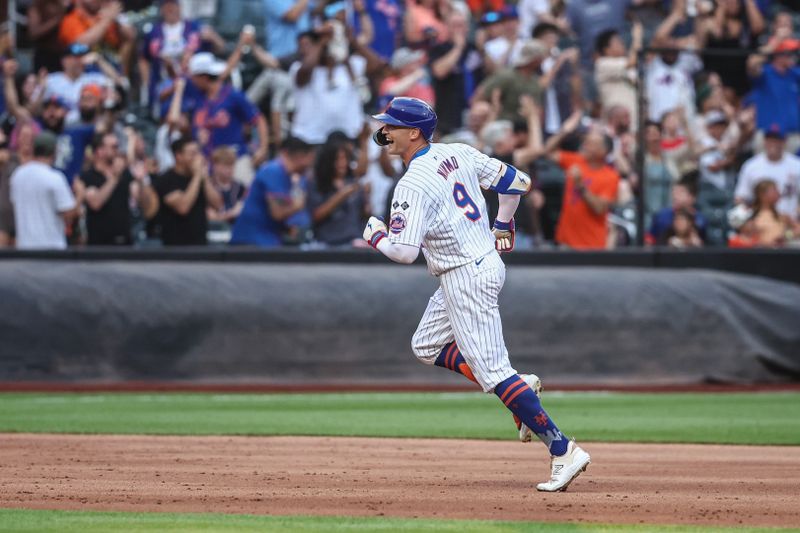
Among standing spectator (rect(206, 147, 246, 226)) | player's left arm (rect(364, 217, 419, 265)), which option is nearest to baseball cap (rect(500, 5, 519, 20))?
standing spectator (rect(206, 147, 246, 226))

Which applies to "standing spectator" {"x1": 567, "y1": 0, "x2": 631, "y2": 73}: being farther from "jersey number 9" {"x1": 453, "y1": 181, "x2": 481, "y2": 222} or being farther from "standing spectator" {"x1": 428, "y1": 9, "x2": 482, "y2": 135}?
"jersey number 9" {"x1": 453, "y1": 181, "x2": 481, "y2": 222}

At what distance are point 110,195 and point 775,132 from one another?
7.41 m

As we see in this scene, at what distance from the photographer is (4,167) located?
573 inches

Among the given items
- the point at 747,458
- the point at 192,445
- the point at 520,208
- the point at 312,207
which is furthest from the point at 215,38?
the point at 747,458

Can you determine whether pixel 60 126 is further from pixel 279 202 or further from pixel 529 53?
pixel 529 53

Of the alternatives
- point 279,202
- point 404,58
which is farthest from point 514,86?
point 279,202

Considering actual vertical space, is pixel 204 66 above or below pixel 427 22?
below

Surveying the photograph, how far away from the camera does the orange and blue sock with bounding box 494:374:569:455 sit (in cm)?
700

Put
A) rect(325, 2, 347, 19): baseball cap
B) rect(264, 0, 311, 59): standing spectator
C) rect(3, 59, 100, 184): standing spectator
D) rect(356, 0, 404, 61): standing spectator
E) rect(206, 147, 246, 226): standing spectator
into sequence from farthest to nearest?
1. rect(356, 0, 404, 61): standing spectator
2. rect(264, 0, 311, 59): standing spectator
3. rect(325, 2, 347, 19): baseball cap
4. rect(206, 147, 246, 226): standing spectator
5. rect(3, 59, 100, 184): standing spectator

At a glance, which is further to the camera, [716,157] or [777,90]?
[777,90]

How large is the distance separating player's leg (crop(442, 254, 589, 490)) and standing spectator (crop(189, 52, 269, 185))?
8867 millimetres

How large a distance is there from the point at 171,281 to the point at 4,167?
2.23m

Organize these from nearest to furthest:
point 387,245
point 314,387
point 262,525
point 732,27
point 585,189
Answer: point 262,525
point 387,245
point 314,387
point 585,189
point 732,27

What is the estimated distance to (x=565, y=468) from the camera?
6961 mm
